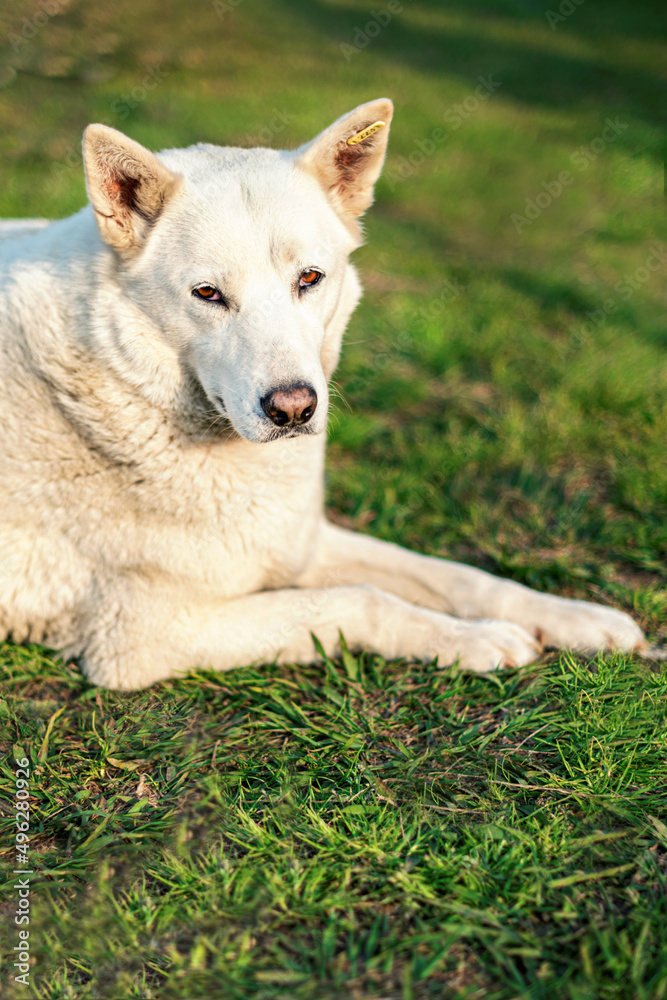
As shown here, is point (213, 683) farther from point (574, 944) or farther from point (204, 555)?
point (574, 944)

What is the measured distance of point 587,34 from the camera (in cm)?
1534

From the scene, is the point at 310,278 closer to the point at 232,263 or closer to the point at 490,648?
the point at 232,263

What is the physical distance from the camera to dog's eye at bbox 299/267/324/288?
104 inches

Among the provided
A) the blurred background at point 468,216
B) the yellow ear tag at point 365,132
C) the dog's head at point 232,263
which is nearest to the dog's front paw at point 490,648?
the blurred background at point 468,216

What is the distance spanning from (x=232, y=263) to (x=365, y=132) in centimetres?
71

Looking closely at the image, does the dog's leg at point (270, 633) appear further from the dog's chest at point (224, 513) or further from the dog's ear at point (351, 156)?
the dog's ear at point (351, 156)

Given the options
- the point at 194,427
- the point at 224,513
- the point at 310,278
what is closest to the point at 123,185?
the point at 310,278

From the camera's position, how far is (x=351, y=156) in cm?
280

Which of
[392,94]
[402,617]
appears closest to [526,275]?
[402,617]

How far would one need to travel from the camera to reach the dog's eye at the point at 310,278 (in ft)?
8.63

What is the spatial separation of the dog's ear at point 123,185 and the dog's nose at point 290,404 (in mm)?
715

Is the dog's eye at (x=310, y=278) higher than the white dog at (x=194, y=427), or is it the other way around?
the dog's eye at (x=310, y=278)

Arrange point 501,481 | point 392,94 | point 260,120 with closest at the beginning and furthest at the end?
point 501,481, point 260,120, point 392,94

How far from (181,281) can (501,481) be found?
2154mm
